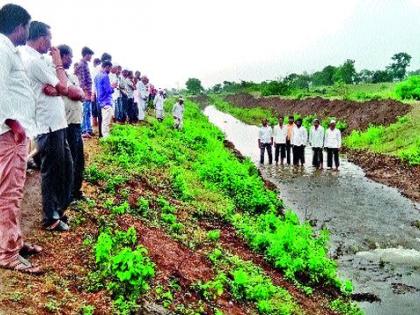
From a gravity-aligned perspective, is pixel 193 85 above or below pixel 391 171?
above

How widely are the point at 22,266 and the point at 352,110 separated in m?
30.8

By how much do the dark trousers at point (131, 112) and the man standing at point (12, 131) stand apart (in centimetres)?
1291

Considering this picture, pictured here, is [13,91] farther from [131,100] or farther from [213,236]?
[131,100]

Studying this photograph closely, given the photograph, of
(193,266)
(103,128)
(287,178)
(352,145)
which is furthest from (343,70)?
(193,266)

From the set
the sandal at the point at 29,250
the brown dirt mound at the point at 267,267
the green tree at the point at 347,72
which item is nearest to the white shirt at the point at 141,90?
the brown dirt mound at the point at 267,267

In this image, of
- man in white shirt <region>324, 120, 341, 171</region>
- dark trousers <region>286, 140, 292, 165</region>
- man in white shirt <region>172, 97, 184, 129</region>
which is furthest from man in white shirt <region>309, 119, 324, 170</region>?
man in white shirt <region>172, 97, 184, 129</region>

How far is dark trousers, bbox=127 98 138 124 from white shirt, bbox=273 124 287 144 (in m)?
5.43

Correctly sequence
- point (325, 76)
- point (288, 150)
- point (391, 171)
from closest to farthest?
point (391, 171), point (288, 150), point (325, 76)

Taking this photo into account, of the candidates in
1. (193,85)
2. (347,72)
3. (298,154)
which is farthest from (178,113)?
(193,85)

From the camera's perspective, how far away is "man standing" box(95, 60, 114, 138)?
40.1 ft

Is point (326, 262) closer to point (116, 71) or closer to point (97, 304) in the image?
point (97, 304)

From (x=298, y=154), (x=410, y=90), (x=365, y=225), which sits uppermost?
(x=410, y=90)

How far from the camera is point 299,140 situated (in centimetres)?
1967

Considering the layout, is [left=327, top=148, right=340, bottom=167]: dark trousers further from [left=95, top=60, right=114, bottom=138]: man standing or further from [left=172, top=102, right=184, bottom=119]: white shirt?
[left=95, top=60, right=114, bottom=138]: man standing
